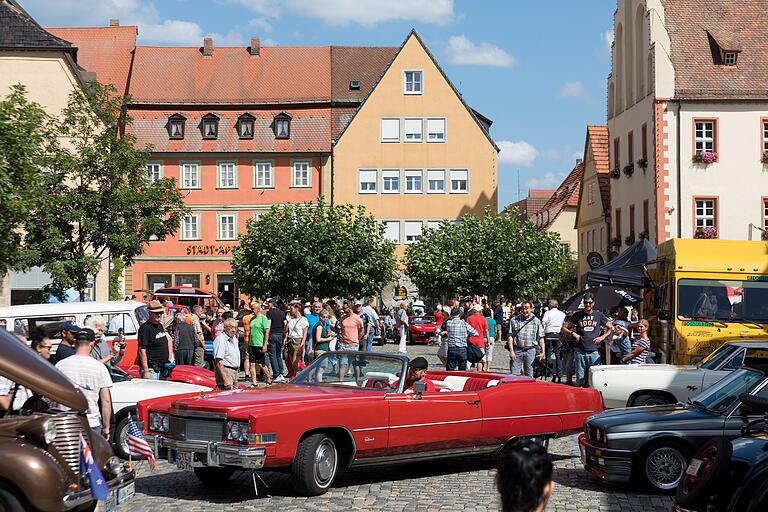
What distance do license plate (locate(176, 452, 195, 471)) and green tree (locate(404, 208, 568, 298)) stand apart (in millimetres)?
42268

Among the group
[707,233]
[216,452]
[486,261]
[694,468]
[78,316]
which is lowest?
[216,452]

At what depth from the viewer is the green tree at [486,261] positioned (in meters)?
52.8

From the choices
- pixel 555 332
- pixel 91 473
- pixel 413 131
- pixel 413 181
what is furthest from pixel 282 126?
pixel 91 473

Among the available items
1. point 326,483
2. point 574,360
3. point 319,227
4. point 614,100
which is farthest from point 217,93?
point 326,483

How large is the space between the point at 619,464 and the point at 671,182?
35445 mm

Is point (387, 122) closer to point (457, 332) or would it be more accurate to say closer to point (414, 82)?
point (414, 82)

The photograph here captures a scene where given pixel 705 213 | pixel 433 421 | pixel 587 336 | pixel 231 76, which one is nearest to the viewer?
pixel 433 421

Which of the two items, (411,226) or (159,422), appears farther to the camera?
(411,226)

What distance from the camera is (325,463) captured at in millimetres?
10906

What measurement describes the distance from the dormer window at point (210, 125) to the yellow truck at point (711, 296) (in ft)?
155

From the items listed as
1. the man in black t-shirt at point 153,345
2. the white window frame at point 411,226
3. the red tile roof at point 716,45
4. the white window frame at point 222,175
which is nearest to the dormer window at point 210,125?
the white window frame at point 222,175

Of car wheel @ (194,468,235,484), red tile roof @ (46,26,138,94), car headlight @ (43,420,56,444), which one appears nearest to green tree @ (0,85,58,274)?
car wheel @ (194,468,235,484)

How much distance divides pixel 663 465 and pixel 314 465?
335cm

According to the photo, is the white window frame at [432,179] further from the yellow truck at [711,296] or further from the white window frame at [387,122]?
the yellow truck at [711,296]
